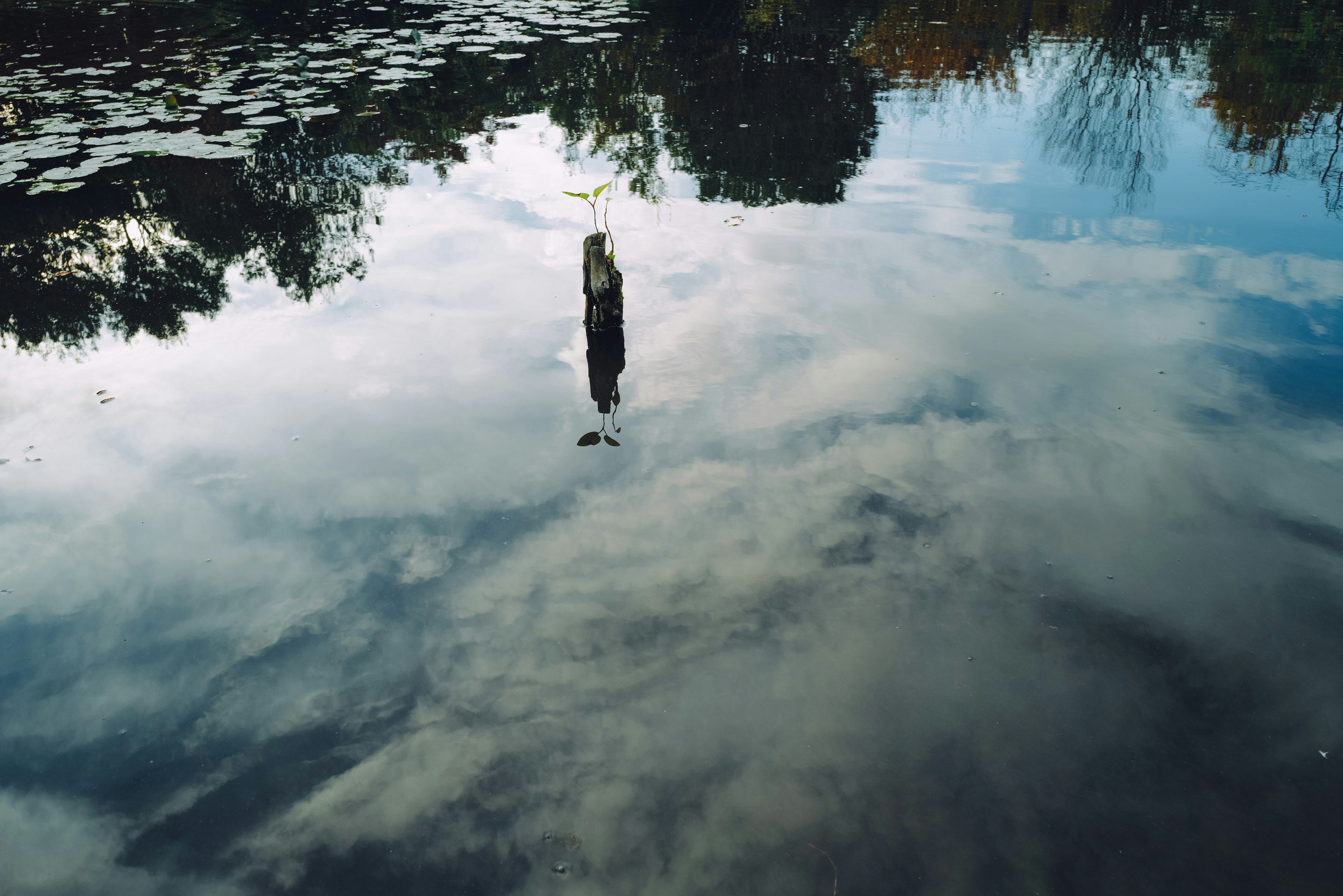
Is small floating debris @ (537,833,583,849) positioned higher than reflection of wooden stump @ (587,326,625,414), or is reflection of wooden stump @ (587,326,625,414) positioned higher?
reflection of wooden stump @ (587,326,625,414)

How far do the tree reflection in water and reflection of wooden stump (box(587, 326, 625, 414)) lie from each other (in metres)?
2.35

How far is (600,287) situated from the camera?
4.80 meters

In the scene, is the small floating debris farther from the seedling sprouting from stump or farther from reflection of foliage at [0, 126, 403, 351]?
reflection of foliage at [0, 126, 403, 351]

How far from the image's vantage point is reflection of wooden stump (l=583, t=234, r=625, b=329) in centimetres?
472

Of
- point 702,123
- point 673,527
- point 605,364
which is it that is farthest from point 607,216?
point 673,527

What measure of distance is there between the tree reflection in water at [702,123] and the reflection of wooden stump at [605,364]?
2353 millimetres

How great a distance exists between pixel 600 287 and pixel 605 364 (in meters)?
0.53

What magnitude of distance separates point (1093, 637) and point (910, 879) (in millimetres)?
1284

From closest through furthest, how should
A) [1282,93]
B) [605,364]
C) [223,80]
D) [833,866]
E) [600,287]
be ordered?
[833,866]
[605,364]
[600,287]
[1282,93]
[223,80]

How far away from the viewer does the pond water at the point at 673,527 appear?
2.30 meters

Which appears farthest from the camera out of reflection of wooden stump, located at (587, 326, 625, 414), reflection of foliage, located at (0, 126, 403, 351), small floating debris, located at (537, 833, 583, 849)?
reflection of foliage, located at (0, 126, 403, 351)

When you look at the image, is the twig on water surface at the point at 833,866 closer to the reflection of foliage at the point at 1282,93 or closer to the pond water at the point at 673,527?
the pond water at the point at 673,527

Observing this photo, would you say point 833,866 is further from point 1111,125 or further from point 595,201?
point 1111,125

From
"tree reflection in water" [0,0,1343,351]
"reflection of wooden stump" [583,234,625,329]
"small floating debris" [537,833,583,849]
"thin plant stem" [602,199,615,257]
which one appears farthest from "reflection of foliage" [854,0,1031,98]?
"small floating debris" [537,833,583,849]
